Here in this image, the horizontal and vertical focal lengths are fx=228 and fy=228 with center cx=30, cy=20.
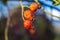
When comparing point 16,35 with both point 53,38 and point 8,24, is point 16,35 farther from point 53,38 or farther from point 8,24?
point 53,38

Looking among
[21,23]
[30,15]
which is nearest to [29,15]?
[30,15]

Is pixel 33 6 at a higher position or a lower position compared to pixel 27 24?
higher

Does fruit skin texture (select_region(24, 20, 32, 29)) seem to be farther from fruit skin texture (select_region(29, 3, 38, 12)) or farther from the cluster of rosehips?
fruit skin texture (select_region(29, 3, 38, 12))

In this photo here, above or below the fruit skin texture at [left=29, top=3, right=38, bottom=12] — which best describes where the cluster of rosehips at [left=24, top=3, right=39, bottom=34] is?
below

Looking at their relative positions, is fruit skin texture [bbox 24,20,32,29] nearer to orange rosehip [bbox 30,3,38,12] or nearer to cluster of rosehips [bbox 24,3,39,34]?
cluster of rosehips [bbox 24,3,39,34]

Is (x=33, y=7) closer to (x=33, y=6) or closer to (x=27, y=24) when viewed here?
(x=33, y=6)

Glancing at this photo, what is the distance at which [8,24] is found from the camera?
2.04 m

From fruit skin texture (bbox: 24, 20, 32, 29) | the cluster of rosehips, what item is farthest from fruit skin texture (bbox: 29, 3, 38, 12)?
fruit skin texture (bbox: 24, 20, 32, 29)

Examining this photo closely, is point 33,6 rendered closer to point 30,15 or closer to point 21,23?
point 30,15

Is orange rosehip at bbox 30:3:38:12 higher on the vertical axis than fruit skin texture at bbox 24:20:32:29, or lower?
higher

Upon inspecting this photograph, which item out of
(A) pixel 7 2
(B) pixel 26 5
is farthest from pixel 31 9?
(A) pixel 7 2

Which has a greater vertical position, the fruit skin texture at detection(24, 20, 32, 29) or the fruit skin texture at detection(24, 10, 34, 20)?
the fruit skin texture at detection(24, 10, 34, 20)

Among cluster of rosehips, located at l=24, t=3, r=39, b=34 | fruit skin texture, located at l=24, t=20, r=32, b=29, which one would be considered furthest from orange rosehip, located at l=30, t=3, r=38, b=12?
fruit skin texture, located at l=24, t=20, r=32, b=29

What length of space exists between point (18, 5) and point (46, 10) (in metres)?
0.25
